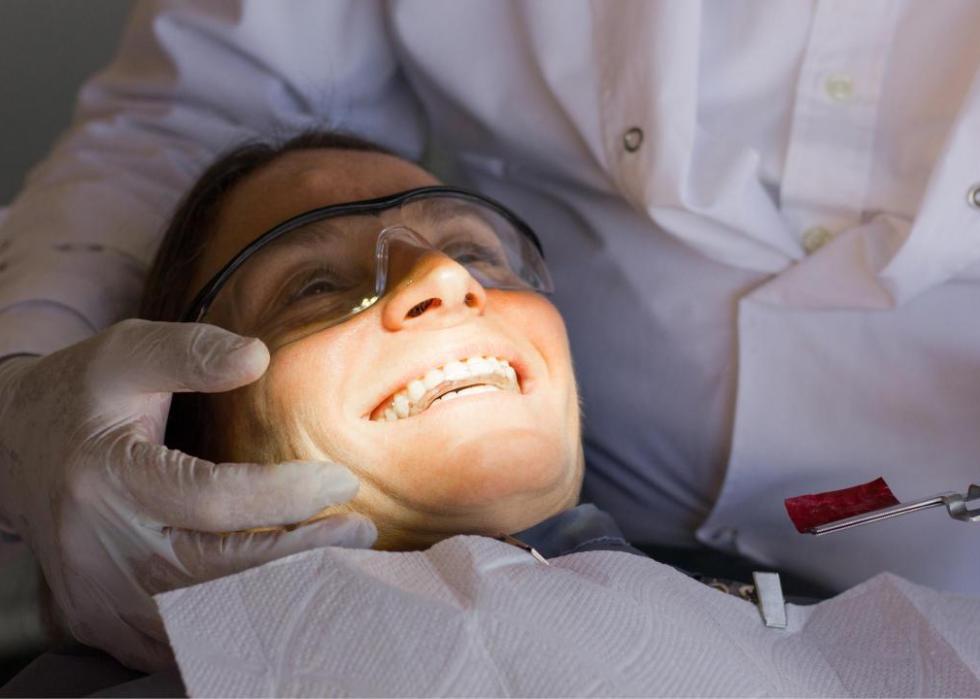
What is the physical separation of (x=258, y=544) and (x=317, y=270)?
0.36 m

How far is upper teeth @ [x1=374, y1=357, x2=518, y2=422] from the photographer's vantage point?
3.73ft

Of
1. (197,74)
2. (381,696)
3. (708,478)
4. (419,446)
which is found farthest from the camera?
(197,74)

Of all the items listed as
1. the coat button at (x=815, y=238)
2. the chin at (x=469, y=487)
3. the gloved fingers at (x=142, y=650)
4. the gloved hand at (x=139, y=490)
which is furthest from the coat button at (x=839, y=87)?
the gloved fingers at (x=142, y=650)

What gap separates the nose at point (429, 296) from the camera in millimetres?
1126

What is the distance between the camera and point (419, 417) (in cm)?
111

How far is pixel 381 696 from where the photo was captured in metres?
0.83

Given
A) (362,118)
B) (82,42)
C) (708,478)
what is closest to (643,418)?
(708,478)

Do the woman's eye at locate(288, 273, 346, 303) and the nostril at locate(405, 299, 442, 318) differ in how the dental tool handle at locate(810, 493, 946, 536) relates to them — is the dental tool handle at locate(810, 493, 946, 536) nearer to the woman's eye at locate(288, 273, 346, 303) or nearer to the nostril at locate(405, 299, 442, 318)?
the nostril at locate(405, 299, 442, 318)

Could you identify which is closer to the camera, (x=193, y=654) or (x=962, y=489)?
(x=193, y=654)

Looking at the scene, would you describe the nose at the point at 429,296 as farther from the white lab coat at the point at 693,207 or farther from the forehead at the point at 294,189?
the white lab coat at the point at 693,207

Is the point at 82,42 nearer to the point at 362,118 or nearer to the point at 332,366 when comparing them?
the point at 362,118

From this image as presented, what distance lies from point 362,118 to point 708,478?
2.50 feet

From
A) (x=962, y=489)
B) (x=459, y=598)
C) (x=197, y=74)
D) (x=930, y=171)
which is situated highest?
(x=930, y=171)

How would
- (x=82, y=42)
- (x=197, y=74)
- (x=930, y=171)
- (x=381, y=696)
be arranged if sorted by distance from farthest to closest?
1. (x=82, y=42)
2. (x=197, y=74)
3. (x=930, y=171)
4. (x=381, y=696)
